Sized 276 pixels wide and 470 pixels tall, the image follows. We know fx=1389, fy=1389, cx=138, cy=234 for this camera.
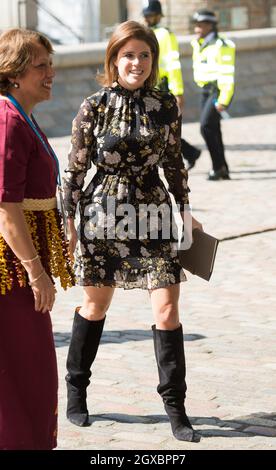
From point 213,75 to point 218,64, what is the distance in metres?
0.16

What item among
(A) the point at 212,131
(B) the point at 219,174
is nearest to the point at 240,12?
(A) the point at 212,131

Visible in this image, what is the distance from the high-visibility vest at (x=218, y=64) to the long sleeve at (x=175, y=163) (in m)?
8.65

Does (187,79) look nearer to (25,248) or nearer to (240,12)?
(25,248)

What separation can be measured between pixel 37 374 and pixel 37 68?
1064 millimetres

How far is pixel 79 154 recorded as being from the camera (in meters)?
5.91

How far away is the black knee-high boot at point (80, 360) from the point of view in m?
6.07

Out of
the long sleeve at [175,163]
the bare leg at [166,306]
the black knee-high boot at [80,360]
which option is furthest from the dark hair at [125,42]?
the black knee-high boot at [80,360]

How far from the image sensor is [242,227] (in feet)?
38.4

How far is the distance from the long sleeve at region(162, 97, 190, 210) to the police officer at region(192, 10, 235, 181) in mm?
8656

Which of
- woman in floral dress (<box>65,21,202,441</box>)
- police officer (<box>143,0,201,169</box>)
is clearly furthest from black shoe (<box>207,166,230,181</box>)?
woman in floral dress (<box>65,21,202,441</box>)

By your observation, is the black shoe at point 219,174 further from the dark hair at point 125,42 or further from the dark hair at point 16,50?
the dark hair at point 16,50

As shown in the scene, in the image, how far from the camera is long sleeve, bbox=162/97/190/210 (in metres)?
5.93

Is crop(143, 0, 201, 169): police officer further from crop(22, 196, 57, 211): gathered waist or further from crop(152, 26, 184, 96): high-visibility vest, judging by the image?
crop(22, 196, 57, 211): gathered waist
